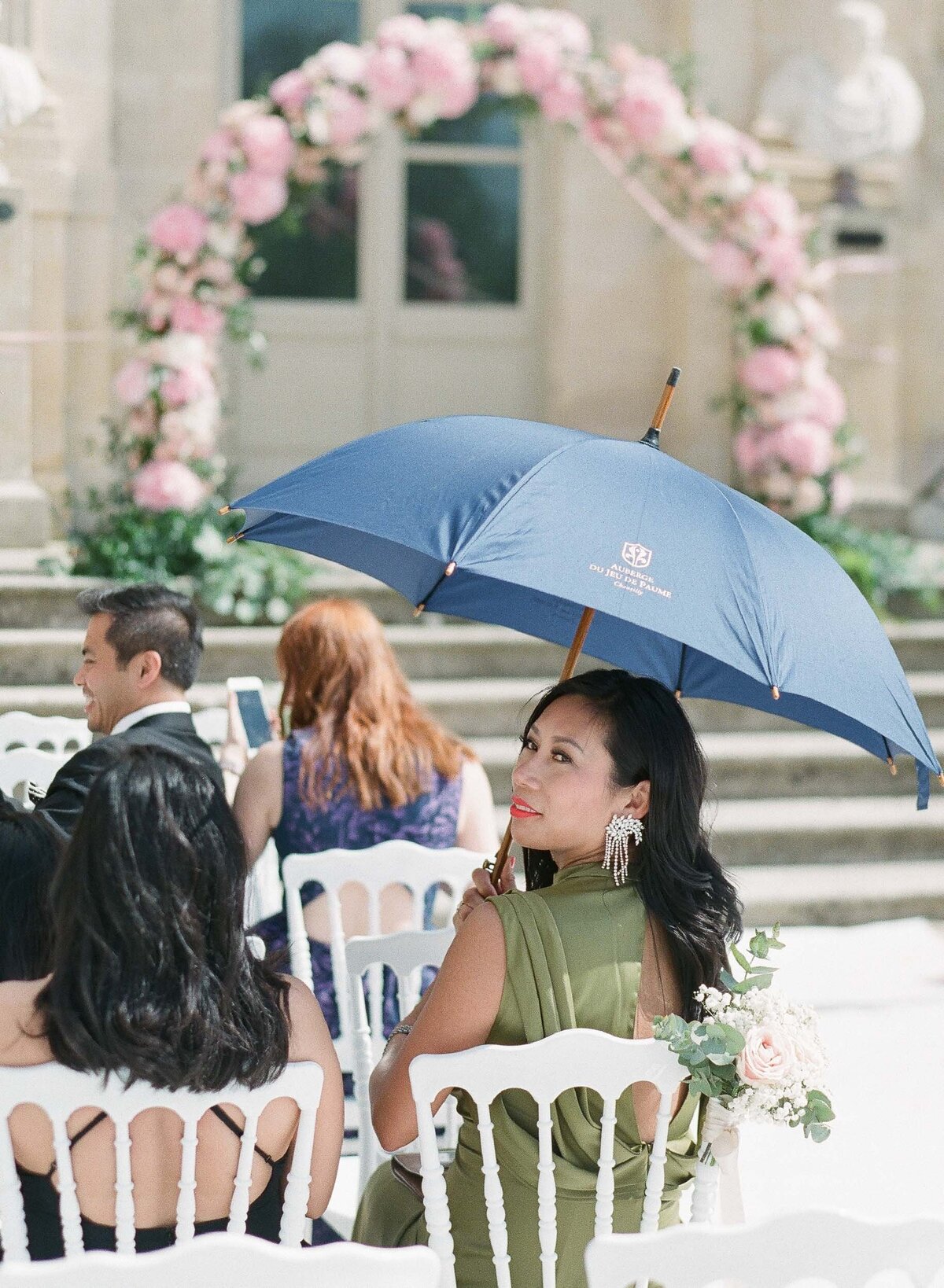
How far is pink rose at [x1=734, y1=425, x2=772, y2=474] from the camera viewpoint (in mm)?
7105

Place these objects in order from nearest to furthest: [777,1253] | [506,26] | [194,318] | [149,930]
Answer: [777,1253] < [149,930] < [194,318] < [506,26]

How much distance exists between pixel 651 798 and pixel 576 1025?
0.36 m

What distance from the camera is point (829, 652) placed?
2316 millimetres

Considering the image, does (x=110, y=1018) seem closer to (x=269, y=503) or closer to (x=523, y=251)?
(x=269, y=503)

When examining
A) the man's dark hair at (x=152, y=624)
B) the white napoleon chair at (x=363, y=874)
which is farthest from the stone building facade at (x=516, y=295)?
the white napoleon chair at (x=363, y=874)

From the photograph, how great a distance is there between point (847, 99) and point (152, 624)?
5.45 meters

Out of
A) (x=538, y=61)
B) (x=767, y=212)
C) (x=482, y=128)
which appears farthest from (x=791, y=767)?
(x=482, y=128)

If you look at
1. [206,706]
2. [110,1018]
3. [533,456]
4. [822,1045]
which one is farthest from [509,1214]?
[206,706]

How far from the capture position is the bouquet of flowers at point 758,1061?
2.01 metres

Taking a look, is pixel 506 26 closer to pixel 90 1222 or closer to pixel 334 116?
pixel 334 116

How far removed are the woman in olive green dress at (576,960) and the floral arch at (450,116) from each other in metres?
4.18

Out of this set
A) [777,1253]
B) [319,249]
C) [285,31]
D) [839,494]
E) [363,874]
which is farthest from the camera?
[319,249]

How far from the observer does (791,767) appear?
20.4 feet

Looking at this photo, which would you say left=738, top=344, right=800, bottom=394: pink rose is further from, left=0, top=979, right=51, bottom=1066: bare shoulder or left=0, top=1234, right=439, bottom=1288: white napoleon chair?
left=0, top=1234, right=439, bottom=1288: white napoleon chair
